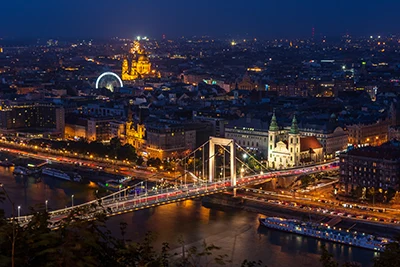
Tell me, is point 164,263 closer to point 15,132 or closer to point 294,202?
point 294,202

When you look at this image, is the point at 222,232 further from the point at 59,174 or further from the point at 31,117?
the point at 31,117

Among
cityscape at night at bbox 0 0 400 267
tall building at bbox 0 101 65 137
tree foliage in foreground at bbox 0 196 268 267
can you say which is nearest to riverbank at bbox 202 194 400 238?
cityscape at night at bbox 0 0 400 267

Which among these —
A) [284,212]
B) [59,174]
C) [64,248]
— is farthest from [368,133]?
[64,248]

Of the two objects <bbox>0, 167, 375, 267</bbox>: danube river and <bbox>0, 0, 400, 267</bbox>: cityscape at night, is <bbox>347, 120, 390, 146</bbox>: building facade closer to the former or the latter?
<bbox>0, 0, 400, 267</bbox>: cityscape at night

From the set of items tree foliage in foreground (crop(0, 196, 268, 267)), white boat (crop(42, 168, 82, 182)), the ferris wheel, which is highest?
the ferris wheel

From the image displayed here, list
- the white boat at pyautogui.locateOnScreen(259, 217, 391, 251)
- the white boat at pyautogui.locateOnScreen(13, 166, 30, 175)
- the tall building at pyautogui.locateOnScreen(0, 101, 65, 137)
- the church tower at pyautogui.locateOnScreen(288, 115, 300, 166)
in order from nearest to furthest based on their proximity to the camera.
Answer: the white boat at pyautogui.locateOnScreen(259, 217, 391, 251), the church tower at pyautogui.locateOnScreen(288, 115, 300, 166), the white boat at pyautogui.locateOnScreen(13, 166, 30, 175), the tall building at pyautogui.locateOnScreen(0, 101, 65, 137)

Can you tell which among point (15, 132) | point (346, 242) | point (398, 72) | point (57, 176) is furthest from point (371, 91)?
point (346, 242)

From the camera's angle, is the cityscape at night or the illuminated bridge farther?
the illuminated bridge
